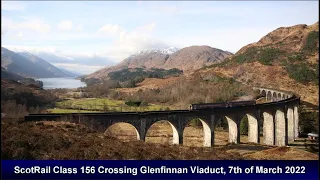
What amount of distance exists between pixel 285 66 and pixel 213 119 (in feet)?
309

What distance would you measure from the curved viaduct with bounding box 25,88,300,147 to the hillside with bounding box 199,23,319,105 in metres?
40.7

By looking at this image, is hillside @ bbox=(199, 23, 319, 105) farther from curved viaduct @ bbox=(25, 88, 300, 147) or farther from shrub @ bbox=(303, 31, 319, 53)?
curved viaduct @ bbox=(25, 88, 300, 147)

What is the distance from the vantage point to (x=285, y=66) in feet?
421

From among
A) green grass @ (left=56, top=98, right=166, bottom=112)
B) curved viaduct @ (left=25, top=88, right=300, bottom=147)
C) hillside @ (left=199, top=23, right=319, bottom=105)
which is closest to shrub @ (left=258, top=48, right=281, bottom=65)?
hillside @ (left=199, top=23, right=319, bottom=105)

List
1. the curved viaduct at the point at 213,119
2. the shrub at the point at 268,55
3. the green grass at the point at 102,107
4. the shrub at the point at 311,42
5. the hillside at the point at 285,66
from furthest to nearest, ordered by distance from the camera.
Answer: the shrub at the point at 268,55
the shrub at the point at 311,42
the hillside at the point at 285,66
the green grass at the point at 102,107
the curved viaduct at the point at 213,119

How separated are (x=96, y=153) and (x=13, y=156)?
20.4ft

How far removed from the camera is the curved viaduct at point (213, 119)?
120 ft

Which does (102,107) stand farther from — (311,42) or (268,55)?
(311,42)

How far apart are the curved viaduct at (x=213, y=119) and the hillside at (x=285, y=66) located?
40658 millimetres

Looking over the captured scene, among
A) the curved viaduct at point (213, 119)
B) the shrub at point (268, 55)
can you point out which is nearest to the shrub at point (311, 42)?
the shrub at point (268, 55)

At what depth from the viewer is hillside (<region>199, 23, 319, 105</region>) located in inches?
4377

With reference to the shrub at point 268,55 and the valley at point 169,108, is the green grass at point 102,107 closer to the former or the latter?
the valley at point 169,108

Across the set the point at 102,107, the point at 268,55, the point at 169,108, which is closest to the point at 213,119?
the point at 169,108

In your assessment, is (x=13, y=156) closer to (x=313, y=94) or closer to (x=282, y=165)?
(x=282, y=165)
